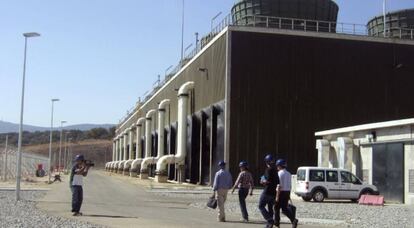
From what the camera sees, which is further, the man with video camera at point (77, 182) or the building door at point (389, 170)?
the building door at point (389, 170)

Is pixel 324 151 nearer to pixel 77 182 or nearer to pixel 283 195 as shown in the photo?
pixel 77 182

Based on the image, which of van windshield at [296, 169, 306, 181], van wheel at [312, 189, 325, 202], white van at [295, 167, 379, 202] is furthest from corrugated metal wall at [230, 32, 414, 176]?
van wheel at [312, 189, 325, 202]

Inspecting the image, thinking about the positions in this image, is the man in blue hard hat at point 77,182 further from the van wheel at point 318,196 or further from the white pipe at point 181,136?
the white pipe at point 181,136

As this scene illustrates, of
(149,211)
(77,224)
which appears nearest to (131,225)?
(77,224)

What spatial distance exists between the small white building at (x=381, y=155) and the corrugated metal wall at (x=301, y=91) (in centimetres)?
737

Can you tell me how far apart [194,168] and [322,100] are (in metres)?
13.8

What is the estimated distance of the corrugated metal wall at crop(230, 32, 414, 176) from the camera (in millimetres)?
43750

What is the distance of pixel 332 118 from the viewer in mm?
44844

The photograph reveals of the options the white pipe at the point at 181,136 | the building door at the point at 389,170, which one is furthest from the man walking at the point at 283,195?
the white pipe at the point at 181,136

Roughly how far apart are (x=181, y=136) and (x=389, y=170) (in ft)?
86.3

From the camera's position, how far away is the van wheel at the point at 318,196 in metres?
30.0

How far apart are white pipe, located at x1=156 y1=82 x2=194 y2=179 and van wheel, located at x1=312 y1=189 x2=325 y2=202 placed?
81.5 feet

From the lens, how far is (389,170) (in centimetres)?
2988

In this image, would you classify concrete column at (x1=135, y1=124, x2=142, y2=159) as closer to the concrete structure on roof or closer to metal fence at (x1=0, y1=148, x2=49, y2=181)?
metal fence at (x1=0, y1=148, x2=49, y2=181)
